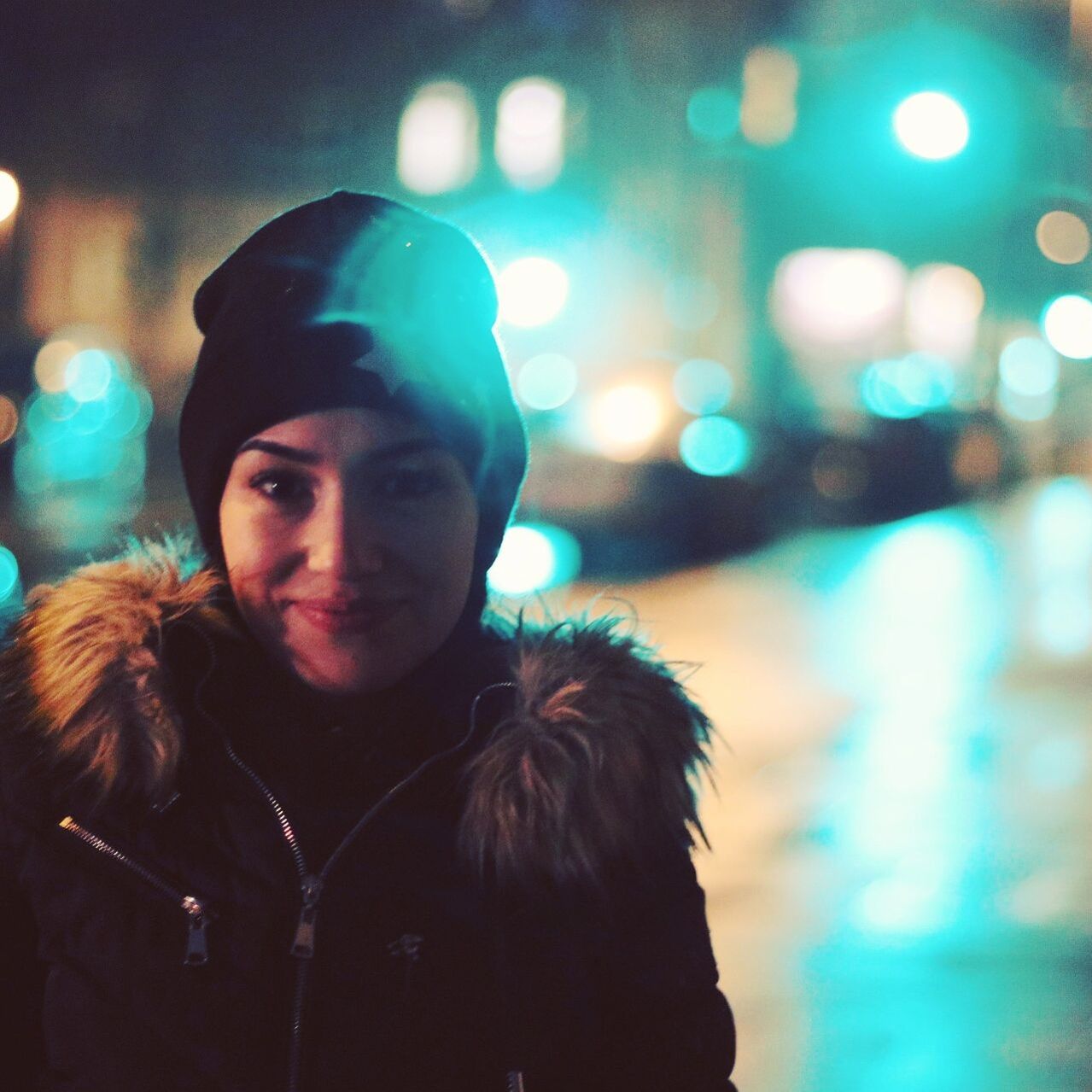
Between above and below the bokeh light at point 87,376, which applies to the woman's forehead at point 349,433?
below

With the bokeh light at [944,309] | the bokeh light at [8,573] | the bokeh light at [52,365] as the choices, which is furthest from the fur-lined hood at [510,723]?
the bokeh light at [944,309]

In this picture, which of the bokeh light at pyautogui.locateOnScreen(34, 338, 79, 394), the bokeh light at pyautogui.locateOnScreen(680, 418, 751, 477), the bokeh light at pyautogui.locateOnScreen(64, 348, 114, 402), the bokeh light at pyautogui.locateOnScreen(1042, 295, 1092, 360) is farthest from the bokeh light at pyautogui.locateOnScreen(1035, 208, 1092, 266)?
the bokeh light at pyautogui.locateOnScreen(34, 338, 79, 394)

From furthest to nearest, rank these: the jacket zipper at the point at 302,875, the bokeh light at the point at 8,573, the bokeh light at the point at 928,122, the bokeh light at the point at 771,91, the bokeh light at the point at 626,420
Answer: the bokeh light at the point at 771,91 < the bokeh light at the point at 928,122 < the bokeh light at the point at 626,420 < the bokeh light at the point at 8,573 < the jacket zipper at the point at 302,875

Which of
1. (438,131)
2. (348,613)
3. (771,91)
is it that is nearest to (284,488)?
(348,613)

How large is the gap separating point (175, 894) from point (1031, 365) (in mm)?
54545

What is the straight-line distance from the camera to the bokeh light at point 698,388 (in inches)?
727

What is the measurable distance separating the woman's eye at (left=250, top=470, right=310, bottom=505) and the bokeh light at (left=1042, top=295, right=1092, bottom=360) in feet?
148

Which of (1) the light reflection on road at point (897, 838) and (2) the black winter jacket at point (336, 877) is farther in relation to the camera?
(1) the light reflection on road at point (897, 838)

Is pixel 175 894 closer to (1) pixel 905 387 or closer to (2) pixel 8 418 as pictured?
(2) pixel 8 418

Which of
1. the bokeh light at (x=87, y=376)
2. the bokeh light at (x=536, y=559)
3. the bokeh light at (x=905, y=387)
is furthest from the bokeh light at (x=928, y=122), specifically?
the bokeh light at (x=87, y=376)

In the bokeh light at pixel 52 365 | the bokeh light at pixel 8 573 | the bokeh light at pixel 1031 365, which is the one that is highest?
the bokeh light at pixel 1031 365

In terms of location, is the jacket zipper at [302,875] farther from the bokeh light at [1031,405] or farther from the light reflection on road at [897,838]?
the bokeh light at [1031,405]

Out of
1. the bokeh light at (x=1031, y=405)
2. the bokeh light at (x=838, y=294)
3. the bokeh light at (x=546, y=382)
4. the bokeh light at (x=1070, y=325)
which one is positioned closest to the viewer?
the bokeh light at (x=546, y=382)

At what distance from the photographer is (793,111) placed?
3344 centimetres
